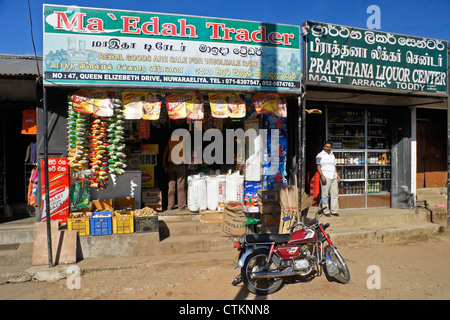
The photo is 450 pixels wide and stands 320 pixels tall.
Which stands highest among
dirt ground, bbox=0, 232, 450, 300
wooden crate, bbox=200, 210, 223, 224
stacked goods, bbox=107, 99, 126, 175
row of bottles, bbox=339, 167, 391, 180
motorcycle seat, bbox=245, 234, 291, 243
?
stacked goods, bbox=107, 99, 126, 175

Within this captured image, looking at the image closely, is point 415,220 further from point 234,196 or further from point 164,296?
point 164,296

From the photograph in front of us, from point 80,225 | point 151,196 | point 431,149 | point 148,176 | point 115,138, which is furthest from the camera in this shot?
point 431,149

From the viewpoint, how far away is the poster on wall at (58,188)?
5980mm

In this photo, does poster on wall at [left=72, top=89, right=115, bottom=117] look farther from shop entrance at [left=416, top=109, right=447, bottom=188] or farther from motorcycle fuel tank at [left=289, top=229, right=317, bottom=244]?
shop entrance at [left=416, top=109, right=447, bottom=188]

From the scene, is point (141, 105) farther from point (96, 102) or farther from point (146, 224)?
point (146, 224)

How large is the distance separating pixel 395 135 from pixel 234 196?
5.31 meters

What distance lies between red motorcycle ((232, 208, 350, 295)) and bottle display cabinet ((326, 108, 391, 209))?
4272mm

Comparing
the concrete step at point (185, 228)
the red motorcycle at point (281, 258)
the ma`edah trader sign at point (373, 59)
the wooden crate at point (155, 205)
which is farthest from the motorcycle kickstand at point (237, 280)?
the ma`edah trader sign at point (373, 59)

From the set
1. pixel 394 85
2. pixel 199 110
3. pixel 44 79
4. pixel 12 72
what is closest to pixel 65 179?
pixel 44 79

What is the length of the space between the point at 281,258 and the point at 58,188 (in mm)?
4278

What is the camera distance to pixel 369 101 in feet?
28.7

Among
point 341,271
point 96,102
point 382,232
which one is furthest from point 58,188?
point 382,232

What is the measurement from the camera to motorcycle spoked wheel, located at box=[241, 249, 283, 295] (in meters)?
4.59

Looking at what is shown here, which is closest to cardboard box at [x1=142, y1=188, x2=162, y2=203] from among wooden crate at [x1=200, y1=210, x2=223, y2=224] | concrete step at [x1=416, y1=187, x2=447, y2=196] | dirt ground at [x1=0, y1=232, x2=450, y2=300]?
wooden crate at [x1=200, y1=210, x2=223, y2=224]
